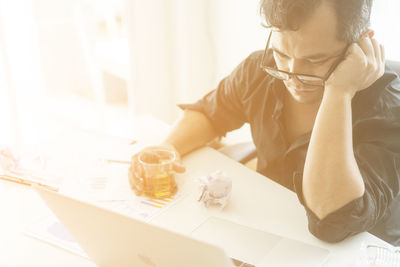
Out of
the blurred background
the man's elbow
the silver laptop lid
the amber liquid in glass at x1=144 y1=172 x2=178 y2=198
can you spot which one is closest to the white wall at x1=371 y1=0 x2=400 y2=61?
the blurred background

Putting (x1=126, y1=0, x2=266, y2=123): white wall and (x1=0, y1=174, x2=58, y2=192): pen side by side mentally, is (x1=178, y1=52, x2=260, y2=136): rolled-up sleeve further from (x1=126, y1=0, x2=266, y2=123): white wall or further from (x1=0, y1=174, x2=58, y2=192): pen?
(x1=126, y1=0, x2=266, y2=123): white wall

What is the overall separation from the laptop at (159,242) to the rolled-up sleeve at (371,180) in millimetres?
65

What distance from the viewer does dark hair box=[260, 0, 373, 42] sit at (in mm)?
1062

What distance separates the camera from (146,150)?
132 centimetres

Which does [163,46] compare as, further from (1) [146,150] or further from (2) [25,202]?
(2) [25,202]

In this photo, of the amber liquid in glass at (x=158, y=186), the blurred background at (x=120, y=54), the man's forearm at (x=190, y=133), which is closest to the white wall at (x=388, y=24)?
the blurred background at (x=120, y=54)

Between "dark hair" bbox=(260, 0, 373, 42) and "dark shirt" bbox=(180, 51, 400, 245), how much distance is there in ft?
0.56

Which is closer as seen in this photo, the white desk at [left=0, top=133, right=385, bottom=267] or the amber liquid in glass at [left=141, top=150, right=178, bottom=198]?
the white desk at [left=0, top=133, right=385, bottom=267]

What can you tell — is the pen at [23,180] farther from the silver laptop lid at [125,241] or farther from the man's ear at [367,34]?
the man's ear at [367,34]

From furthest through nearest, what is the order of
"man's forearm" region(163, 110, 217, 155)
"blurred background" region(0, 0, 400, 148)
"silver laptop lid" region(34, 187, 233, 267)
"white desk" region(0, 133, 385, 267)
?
"blurred background" region(0, 0, 400, 148) < "man's forearm" region(163, 110, 217, 155) < "white desk" region(0, 133, 385, 267) < "silver laptop lid" region(34, 187, 233, 267)

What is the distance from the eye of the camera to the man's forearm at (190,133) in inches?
57.1

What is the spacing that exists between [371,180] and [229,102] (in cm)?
64

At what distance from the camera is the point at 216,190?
1.14 m

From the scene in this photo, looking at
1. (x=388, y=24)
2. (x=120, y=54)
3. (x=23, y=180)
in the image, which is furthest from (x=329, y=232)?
(x=120, y=54)
